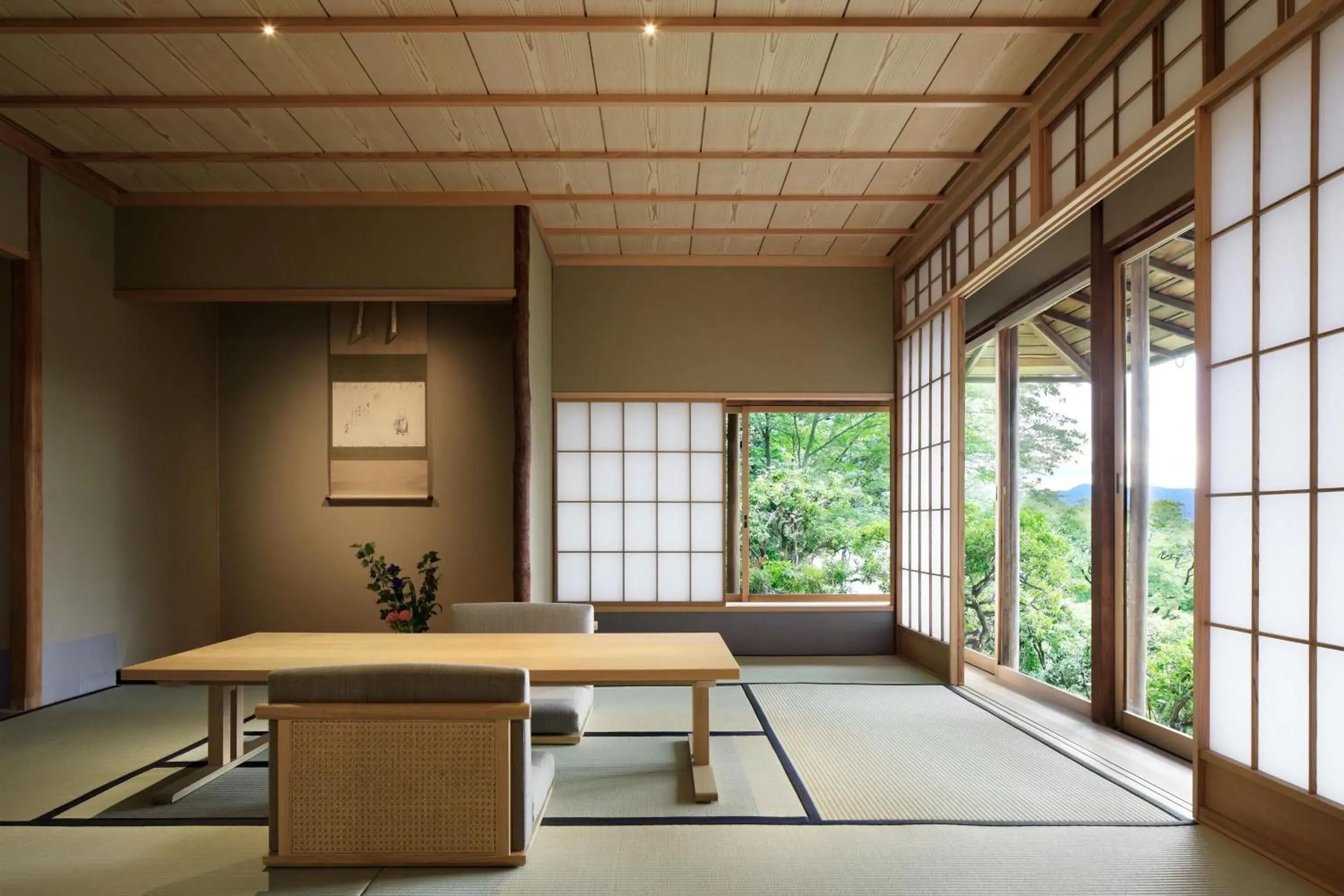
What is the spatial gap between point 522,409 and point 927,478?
A: 255 cm

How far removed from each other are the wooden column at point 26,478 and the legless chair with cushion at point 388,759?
110 inches

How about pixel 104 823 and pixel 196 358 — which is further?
pixel 196 358

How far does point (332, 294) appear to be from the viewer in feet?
16.0

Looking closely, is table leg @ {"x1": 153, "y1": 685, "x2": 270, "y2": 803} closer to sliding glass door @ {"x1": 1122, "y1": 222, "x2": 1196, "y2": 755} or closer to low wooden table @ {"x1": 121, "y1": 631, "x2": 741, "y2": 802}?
low wooden table @ {"x1": 121, "y1": 631, "x2": 741, "y2": 802}

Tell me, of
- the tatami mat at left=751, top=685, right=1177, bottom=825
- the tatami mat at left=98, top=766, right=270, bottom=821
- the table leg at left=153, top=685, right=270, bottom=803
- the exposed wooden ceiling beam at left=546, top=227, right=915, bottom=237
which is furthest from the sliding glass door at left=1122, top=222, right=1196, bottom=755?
the table leg at left=153, top=685, right=270, bottom=803

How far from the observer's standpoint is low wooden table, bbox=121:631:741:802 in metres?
2.62

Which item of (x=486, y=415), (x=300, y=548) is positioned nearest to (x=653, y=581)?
(x=486, y=415)

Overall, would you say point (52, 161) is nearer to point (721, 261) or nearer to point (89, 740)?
point (89, 740)

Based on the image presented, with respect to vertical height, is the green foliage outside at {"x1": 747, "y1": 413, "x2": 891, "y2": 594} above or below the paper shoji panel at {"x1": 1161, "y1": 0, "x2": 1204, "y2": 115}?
below

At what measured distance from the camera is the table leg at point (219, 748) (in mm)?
2979

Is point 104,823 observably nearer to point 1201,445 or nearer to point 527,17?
point 527,17

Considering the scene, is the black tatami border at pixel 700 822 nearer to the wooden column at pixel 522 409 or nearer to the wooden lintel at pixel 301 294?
the wooden column at pixel 522 409

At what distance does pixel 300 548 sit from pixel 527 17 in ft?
13.1

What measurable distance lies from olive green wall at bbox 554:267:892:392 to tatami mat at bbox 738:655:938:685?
1798mm
